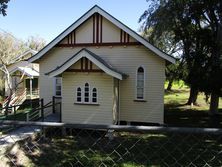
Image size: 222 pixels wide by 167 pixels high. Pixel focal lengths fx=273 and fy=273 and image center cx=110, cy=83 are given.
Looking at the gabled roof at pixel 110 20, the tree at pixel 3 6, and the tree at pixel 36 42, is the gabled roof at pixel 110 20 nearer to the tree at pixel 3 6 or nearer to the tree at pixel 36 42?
the tree at pixel 3 6

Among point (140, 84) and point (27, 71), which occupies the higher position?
point (27, 71)

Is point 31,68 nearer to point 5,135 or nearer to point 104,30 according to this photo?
point 104,30

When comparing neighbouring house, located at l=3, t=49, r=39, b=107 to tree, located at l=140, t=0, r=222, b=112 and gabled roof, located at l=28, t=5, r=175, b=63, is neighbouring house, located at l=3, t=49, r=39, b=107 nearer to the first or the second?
gabled roof, located at l=28, t=5, r=175, b=63

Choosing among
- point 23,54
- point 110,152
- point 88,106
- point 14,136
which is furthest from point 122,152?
point 23,54

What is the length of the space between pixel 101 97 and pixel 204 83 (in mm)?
7014

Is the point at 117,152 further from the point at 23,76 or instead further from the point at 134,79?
the point at 23,76

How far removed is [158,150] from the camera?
936 cm

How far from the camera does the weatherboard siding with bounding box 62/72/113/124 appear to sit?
1259cm

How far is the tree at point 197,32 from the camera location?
16.4 m

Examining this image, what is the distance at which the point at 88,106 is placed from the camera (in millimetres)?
12844

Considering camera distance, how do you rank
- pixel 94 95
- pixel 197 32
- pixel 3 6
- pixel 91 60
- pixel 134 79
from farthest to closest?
pixel 197 32, pixel 134 79, pixel 94 95, pixel 91 60, pixel 3 6

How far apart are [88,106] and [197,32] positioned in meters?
9.17

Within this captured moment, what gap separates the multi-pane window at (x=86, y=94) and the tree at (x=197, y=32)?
7186mm

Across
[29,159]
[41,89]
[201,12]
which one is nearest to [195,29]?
[201,12]
